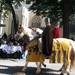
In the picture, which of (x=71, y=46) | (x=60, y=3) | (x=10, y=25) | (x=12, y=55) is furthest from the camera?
(x=10, y=25)

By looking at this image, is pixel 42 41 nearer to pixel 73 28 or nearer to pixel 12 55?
pixel 12 55

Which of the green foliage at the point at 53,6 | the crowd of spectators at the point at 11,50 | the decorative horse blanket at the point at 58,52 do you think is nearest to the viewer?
the decorative horse blanket at the point at 58,52

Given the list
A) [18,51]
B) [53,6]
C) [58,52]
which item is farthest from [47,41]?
[53,6]

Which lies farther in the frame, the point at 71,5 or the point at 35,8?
the point at 35,8

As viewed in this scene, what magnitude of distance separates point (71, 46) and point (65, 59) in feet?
1.60

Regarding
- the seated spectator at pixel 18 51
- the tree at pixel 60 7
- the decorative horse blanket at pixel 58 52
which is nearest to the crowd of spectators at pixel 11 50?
the seated spectator at pixel 18 51

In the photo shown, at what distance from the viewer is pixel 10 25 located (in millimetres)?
49125

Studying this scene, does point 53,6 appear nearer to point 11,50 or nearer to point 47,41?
point 11,50

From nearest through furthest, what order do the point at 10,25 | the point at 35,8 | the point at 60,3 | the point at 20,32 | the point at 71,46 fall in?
1. the point at 71,46
2. the point at 20,32
3. the point at 60,3
4. the point at 35,8
5. the point at 10,25

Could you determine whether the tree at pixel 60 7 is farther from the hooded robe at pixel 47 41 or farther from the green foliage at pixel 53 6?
the hooded robe at pixel 47 41

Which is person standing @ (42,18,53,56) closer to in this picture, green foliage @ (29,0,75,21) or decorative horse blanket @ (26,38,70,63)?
decorative horse blanket @ (26,38,70,63)

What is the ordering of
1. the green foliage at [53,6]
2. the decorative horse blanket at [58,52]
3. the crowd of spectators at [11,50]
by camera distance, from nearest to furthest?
1. the decorative horse blanket at [58,52]
2. the crowd of spectators at [11,50]
3. the green foliage at [53,6]

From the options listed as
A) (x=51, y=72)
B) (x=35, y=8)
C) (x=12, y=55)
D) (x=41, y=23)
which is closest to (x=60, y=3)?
(x=35, y=8)

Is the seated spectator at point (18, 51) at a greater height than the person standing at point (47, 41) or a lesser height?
lesser
